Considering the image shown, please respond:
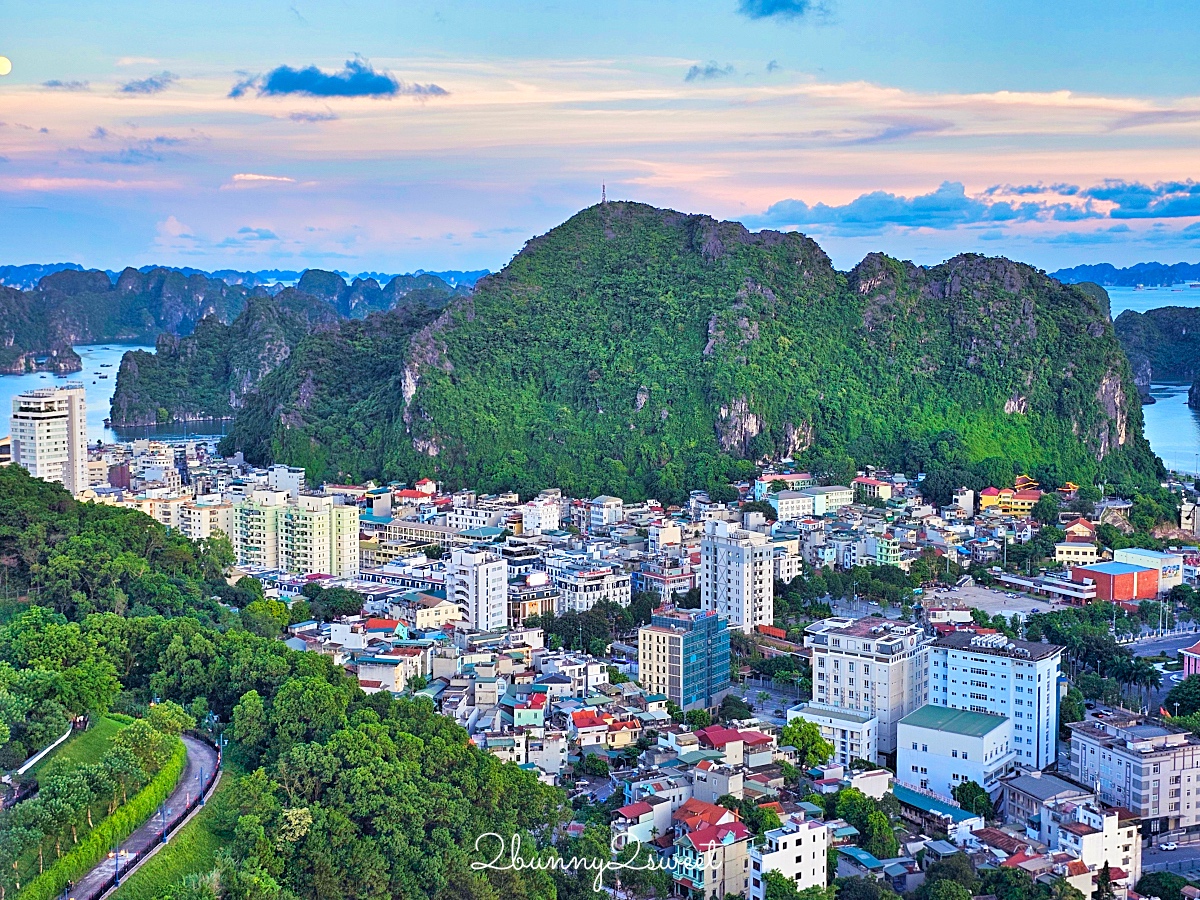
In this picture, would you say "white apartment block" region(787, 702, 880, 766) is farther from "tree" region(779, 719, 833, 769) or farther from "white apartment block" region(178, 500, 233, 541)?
"white apartment block" region(178, 500, 233, 541)

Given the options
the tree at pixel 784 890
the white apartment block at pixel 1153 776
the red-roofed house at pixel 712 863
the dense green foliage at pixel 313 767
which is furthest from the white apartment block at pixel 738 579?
the tree at pixel 784 890

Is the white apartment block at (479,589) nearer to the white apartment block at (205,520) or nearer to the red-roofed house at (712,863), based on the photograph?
the white apartment block at (205,520)

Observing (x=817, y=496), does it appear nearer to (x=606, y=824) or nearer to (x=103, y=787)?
(x=606, y=824)

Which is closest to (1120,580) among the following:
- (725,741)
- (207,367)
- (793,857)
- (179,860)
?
(725,741)

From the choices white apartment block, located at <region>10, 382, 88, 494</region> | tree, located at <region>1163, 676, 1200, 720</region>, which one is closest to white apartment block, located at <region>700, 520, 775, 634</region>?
tree, located at <region>1163, 676, 1200, 720</region>

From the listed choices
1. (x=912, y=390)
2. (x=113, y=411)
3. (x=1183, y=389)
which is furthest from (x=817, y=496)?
(x=1183, y=389)

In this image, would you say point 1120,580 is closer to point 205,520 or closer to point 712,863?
point 712,863

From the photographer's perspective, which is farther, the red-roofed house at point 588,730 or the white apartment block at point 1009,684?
the white apartment block at point 1009,684
